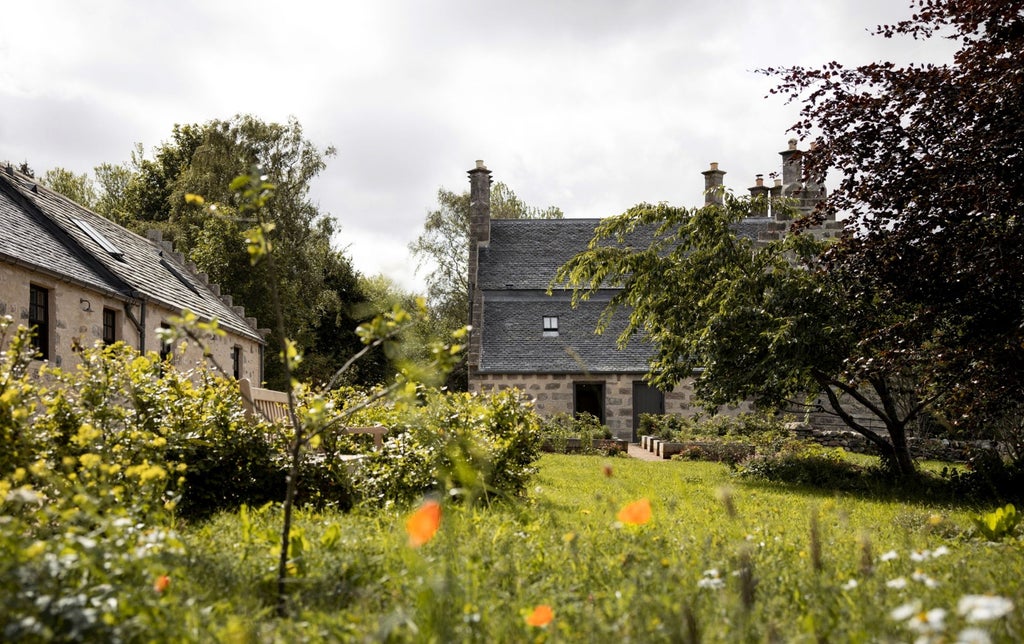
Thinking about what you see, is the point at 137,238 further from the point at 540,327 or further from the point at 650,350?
the point at 650,350

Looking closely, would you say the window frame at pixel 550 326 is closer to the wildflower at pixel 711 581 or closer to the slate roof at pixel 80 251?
the slate roof at pixel 80 251

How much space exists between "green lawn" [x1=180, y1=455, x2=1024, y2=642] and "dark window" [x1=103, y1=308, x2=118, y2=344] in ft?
42.8

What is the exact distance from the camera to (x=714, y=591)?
3928mm

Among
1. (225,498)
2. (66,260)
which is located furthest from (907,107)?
(66,260)

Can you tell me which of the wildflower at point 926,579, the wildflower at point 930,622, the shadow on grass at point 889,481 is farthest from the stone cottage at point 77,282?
the wildflower at point 930,622

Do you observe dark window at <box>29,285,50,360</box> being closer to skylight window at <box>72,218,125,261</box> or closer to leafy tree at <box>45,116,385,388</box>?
skylight window at <box>72,218,125,261</box>

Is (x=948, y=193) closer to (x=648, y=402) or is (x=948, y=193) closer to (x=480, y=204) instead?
(x=648, y=402)

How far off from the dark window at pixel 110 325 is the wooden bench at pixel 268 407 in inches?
305

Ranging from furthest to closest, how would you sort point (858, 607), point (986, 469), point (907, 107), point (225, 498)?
point (986, 469)
point (907, 107)
point (225, 498)
point (858, 607)

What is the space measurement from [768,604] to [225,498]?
4678mm

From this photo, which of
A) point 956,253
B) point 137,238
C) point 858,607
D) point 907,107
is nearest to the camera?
point 858,607

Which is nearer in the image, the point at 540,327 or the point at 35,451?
the point at 35,451

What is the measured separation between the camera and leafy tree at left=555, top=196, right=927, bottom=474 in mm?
11156

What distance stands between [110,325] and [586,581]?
52.6 feet
